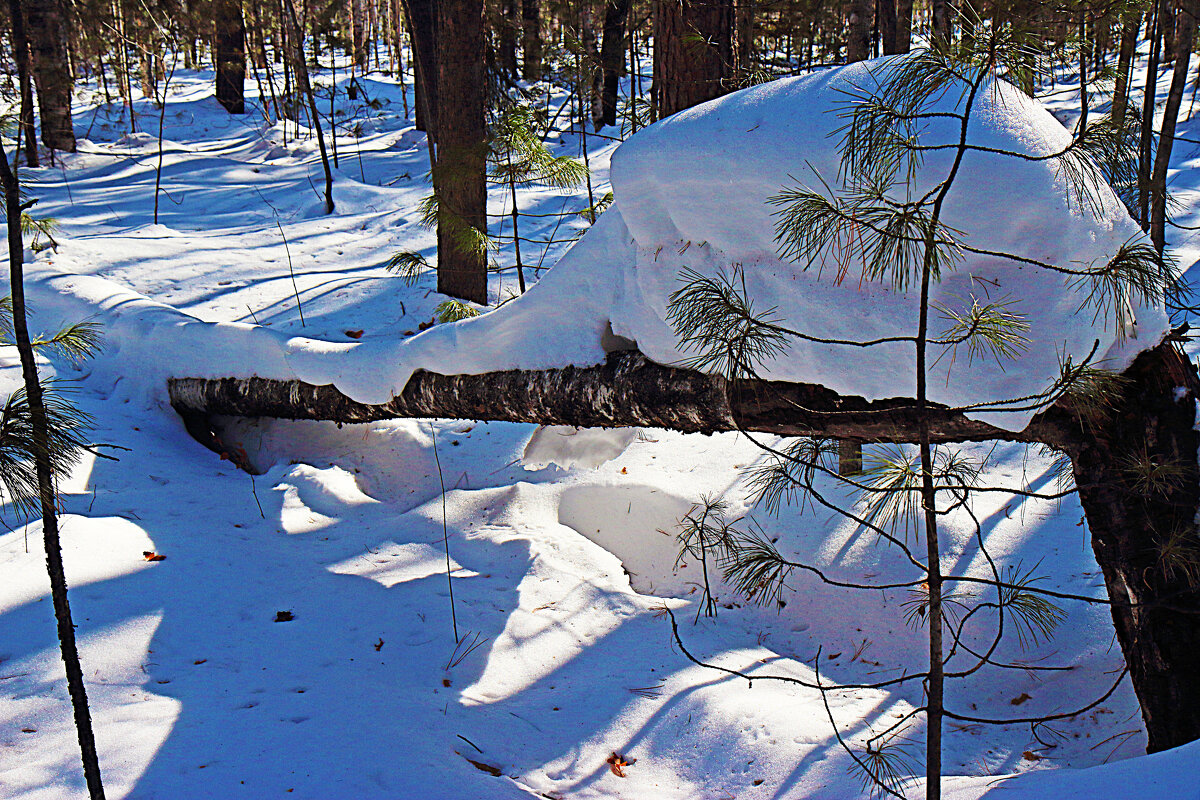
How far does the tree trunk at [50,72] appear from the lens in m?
9.51

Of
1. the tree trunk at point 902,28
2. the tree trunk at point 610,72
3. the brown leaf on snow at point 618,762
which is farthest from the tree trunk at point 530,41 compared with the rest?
the brown leaf on snow at point 618,762

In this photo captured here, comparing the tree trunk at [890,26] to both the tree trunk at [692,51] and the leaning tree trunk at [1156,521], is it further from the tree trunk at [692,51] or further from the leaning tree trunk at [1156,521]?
the leaning tree trunk at [1156,521]

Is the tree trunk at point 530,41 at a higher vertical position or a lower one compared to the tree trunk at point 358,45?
lower

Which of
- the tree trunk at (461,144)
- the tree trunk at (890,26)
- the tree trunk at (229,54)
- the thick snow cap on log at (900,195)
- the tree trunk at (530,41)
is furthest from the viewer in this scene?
the tree trunk at (229,54)

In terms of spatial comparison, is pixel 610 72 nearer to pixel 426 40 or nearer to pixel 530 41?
pixel 530 41

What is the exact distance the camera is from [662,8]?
4.32 m

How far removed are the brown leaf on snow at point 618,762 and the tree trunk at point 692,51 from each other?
11.1ft

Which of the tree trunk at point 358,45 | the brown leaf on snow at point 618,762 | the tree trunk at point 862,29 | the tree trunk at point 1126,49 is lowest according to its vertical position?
the brown leaf on snow at point 618,762

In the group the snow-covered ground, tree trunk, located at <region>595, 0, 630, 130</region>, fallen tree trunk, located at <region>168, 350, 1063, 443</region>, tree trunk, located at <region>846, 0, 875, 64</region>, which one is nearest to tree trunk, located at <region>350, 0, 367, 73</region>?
tree trunk, located at <region>595, 0, 630, 130</region>

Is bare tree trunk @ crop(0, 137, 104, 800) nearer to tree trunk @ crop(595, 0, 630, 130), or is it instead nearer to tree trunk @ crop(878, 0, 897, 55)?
tree trunk @ crop(878, 0, 897, 55)

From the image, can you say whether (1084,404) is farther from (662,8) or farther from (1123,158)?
(662,8)

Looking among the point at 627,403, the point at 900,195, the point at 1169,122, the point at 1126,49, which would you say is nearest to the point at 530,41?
the point at 1126,49

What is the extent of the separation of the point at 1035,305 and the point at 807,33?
10.5 metres

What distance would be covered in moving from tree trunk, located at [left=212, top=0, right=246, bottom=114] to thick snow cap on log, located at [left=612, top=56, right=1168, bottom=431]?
12495mm
